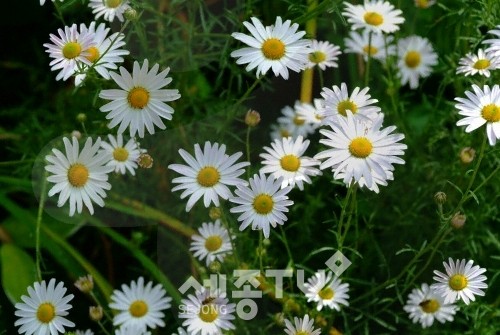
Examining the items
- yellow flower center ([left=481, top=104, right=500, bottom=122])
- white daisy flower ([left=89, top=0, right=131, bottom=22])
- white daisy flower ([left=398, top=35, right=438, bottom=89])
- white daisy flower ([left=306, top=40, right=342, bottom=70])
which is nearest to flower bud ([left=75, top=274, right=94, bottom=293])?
white daisy flower ([left=89, top=0, right=131, bottom=22])

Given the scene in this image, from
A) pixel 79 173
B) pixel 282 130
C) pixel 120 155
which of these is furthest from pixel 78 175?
pixel 282 130

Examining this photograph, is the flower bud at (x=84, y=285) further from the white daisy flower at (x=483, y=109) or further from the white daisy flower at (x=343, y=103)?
the white daisy flower at (x=483, y=109)

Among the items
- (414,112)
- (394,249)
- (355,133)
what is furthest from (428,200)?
(355,133)

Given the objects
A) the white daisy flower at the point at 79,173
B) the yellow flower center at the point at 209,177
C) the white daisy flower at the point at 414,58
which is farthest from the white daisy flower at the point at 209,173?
the white daisy flower at the point at 414,58

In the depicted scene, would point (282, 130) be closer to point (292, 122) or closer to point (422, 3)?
point (292, 122)

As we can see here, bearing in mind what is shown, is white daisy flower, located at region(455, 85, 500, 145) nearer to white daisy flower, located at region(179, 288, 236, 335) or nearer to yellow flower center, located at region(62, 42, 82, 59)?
white daisy flower, located at region(179, 288, 236, 335)
